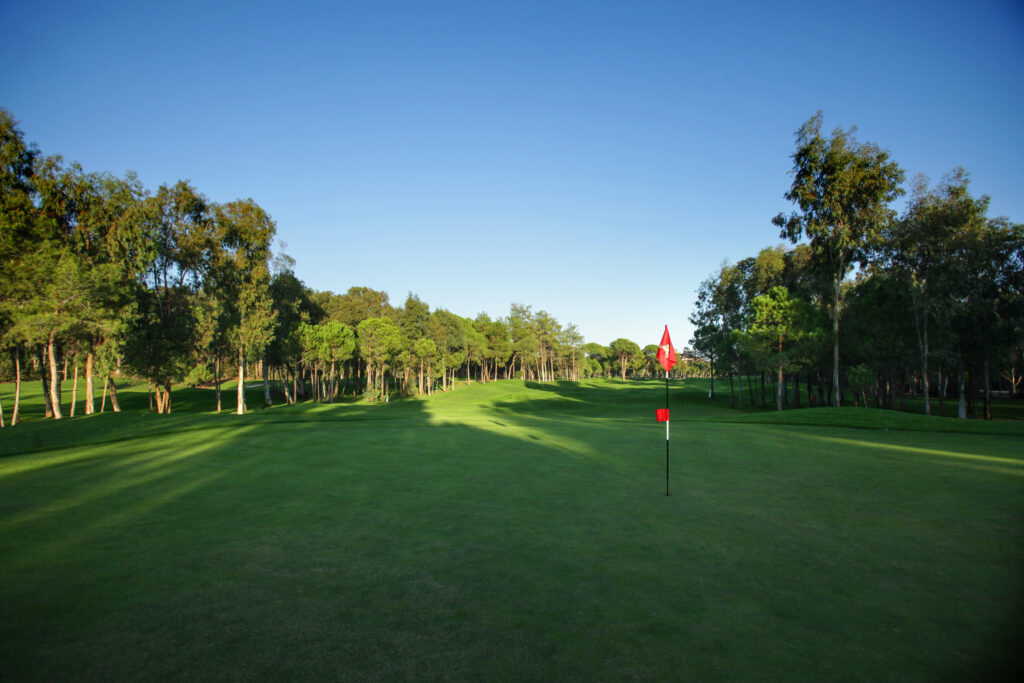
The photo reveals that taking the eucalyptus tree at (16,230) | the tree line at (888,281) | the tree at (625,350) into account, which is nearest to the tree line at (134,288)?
the eucalyptus tree at (16,230)

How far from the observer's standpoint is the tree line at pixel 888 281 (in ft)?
95.8

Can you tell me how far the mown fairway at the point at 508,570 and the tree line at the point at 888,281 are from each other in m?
27.2

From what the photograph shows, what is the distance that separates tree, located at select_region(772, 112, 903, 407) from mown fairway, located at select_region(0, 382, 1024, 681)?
27009 millimetres

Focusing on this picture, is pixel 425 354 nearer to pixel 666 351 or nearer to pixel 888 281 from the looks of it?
pixel 888 281

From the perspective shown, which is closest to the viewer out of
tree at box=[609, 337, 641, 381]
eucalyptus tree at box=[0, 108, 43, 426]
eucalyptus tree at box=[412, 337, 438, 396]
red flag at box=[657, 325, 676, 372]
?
red flag at box=[657, 325, 676, 372]

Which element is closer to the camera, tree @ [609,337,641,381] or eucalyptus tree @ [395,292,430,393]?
eucalyptus tree @ [395,292,430,393]

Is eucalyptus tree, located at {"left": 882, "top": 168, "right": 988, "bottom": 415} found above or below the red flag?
above

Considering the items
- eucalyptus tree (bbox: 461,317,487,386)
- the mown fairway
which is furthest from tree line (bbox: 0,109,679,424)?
eucalyptus tree (bbox: 461,317,487,386)

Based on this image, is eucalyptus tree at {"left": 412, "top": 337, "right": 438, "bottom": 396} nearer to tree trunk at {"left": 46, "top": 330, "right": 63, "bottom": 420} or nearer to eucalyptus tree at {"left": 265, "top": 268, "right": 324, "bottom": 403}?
eucalyptus tree at {"left": 265, "top": 268, "right": 324, "bottom": 403}

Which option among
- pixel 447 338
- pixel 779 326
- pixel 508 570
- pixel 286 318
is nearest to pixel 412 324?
pixel 447 338

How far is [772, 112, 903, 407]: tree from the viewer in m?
31.2

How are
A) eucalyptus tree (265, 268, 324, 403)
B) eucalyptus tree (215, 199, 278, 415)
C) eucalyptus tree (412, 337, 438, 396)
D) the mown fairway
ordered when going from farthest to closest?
eucalyptus tree (412, 337, 438, 396) < eucalyptus tree (265, 268, 324, 403) < eucalyptus tree (215, 199, 278, 415) < the mown fairway

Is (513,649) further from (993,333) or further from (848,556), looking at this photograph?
(993,333)

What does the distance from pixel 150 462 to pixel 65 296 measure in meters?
22.5
